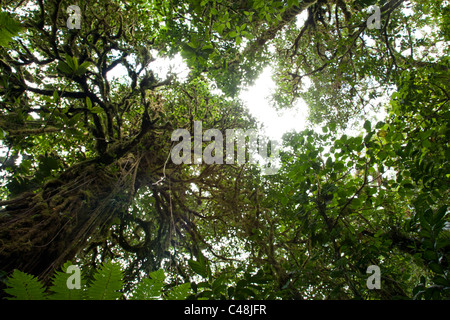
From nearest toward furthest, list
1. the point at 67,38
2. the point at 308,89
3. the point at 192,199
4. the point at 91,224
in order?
the point at 91,224 < the point at 67,38 < the point at 192,199 < the point at 308,89

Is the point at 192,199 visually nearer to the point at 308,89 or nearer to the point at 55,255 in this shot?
the point at 55,255

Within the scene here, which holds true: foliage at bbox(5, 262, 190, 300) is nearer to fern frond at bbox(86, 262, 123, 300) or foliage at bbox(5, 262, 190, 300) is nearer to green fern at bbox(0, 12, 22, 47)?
fern frond at bbox(86, 262, 123, 300)

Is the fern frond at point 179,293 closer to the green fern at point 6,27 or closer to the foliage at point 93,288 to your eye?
the foliage at point 93,288

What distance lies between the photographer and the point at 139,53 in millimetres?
3904

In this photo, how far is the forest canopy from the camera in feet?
6.15

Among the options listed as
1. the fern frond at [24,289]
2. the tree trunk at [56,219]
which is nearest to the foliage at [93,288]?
the fern frond at [24,289]

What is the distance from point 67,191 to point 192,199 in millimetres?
2495

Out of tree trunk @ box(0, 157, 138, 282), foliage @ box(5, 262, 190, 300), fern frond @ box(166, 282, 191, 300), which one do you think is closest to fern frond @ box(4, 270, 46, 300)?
foliage @ box(5, 262, 190, 300)

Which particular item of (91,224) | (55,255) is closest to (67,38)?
(91,224)

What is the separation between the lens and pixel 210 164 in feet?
13.5

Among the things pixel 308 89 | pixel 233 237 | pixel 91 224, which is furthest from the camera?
pixel 308 89

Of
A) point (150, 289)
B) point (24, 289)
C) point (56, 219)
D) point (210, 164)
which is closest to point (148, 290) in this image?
point (150, 289)

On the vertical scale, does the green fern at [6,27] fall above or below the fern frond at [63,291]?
above

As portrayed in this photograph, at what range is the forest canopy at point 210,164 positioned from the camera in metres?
1.88
